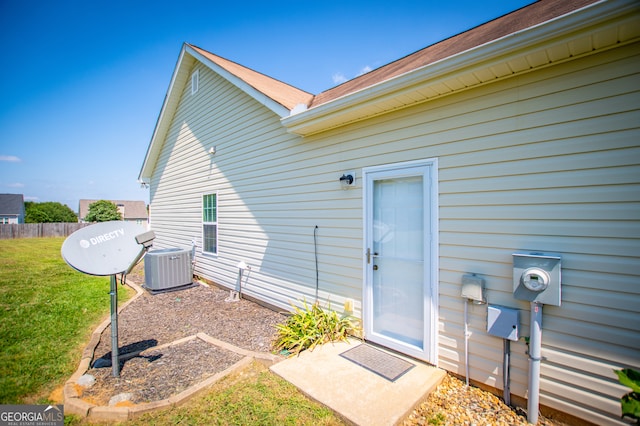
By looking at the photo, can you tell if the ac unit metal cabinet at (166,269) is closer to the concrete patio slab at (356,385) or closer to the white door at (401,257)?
the concrete patio slab at (356,385)

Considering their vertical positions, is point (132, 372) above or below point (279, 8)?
below

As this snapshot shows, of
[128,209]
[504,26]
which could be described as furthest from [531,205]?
[128,209]

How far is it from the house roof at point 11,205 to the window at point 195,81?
48.9 meters

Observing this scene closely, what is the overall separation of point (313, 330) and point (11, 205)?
55.4 metres

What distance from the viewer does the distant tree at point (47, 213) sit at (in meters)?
38.9

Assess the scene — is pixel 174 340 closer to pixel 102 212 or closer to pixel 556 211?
pixel 556 211

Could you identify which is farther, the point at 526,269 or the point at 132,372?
the point at 132,372

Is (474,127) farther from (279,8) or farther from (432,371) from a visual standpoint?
A: (279,8)

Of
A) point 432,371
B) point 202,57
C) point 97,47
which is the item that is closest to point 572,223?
point 432,371

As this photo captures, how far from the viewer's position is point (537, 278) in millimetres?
2363

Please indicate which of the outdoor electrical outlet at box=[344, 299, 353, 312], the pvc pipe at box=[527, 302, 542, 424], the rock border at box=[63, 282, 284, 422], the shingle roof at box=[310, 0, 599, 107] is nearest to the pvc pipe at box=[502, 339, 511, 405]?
the pvc pipe at box=[527, 302, 542, 424]

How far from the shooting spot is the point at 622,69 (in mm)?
2178

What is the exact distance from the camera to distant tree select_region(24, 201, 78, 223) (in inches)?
1532

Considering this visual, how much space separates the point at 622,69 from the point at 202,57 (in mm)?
7915
